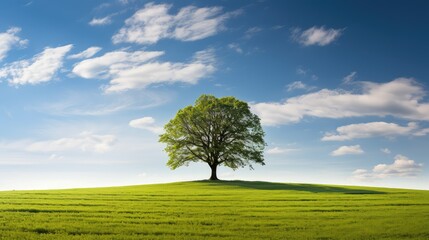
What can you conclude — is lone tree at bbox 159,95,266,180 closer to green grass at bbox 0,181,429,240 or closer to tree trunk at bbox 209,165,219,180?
tree trunk at bbox 209,165,219,180

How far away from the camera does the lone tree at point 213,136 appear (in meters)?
72.6

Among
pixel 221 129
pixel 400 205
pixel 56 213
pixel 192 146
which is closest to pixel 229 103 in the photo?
pixel 221 129

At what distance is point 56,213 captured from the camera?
29062mm

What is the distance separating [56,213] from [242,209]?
12957 millimetres

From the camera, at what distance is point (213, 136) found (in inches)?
2884

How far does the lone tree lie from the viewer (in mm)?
72625

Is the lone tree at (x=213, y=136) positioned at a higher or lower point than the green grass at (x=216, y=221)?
higher

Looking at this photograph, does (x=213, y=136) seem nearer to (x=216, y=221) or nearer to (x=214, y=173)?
(x=214, y=173)

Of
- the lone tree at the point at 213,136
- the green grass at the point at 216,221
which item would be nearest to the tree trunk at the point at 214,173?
the lone tree at the point at 213,136

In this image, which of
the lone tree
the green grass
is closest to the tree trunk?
the lone tree

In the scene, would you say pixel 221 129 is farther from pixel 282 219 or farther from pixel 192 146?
pixel 282 219

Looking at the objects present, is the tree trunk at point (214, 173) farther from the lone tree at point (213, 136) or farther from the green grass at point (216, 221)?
the green grass at point (216, 221)

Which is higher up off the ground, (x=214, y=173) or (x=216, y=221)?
(x=214, y=173)

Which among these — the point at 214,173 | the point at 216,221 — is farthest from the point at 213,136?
the point at 216,221
